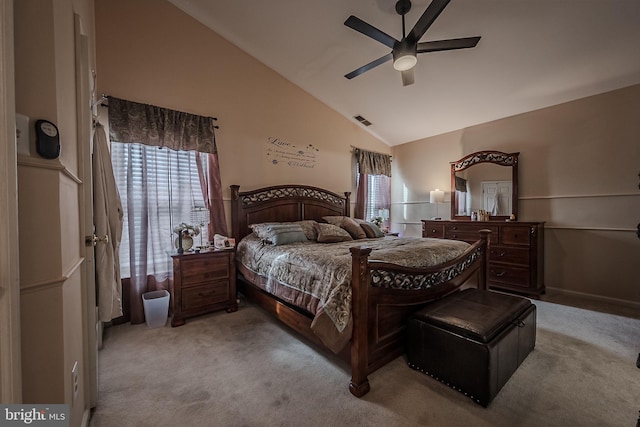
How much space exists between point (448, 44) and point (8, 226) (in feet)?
9.85

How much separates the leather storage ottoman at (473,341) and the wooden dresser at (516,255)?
1.78 meters

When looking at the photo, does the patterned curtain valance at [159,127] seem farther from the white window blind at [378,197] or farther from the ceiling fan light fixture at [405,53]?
the white window blind at [378,197]

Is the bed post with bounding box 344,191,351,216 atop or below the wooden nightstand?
atop

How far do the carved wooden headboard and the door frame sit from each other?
288 cm

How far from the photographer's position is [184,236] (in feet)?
9.65

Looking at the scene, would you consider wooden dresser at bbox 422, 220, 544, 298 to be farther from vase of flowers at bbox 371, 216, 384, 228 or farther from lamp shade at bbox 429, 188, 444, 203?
vase of flowers at bbox 371, 216, 384, 228

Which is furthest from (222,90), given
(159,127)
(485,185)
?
(485,185)

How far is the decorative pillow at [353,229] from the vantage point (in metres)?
3.79

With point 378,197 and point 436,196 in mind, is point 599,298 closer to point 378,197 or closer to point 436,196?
point 436,196

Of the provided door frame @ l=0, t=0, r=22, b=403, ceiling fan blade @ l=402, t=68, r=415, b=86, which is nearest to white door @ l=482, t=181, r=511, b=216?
ceiling fan blade @ l=402, t=68, r=415, b=86

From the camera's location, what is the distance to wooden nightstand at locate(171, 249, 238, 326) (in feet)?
9.13

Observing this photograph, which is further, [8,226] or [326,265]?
[326,265]

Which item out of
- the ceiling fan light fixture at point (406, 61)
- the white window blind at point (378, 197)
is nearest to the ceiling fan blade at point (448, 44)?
the ceiling fan light fixture at point (406, 61)

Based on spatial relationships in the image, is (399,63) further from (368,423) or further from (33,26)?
(368,423)
